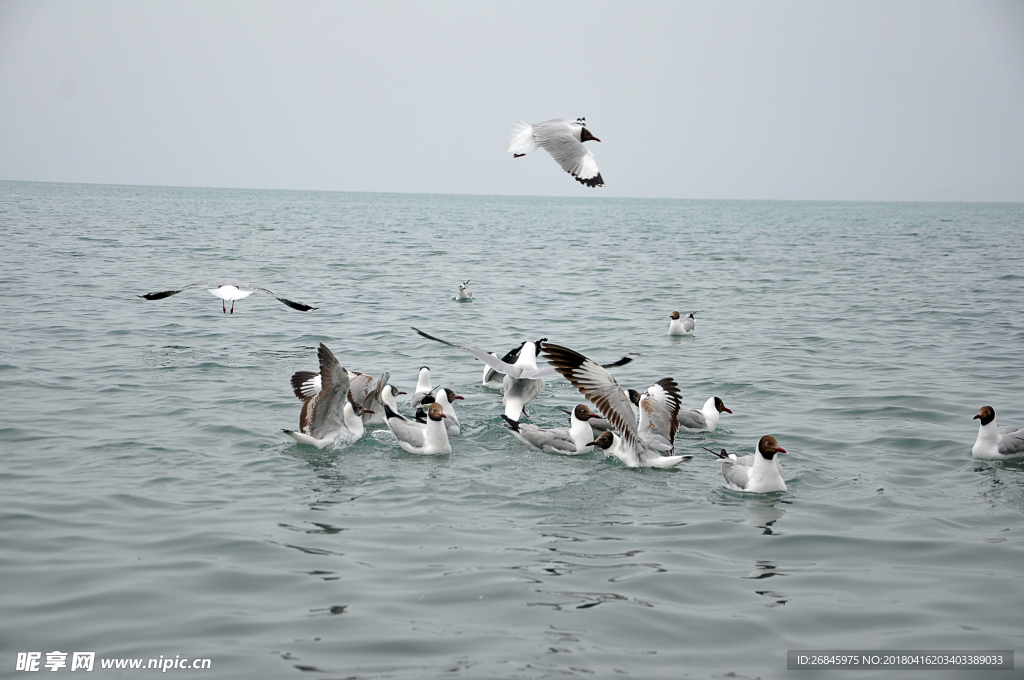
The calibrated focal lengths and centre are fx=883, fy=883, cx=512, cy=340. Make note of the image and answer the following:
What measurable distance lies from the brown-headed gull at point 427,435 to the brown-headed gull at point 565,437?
0.90 meters

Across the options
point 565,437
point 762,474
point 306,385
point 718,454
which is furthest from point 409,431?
point 762,474

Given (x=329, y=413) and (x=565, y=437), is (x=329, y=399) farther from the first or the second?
(x=565, y=437)

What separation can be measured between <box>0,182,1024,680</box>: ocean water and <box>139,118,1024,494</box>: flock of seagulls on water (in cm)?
23

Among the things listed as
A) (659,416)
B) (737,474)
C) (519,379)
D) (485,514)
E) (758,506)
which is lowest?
(485,514)

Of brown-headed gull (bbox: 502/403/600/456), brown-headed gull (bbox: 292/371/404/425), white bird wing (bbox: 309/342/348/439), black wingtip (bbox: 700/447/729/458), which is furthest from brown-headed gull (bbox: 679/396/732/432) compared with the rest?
white bird wing (bbox: 309/342/348/439)

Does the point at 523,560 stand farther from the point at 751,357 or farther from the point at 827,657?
the point at 751,357

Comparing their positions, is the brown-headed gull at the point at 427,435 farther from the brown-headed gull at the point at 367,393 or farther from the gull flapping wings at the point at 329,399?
the brown-headed gull at the point at 367,393

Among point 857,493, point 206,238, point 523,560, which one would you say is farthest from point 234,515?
point 206,238

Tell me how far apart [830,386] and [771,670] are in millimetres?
8335

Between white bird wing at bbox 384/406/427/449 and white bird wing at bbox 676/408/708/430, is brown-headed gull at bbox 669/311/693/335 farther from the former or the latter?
white bird wing at bbox 384/406/427/449

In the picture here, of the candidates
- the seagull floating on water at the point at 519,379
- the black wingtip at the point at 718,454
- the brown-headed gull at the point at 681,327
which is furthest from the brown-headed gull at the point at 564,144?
the brown-headed gull at the point at 681,327

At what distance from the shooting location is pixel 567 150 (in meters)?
11.5

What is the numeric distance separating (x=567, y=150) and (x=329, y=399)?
15.1ft

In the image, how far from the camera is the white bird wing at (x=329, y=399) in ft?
30.2
